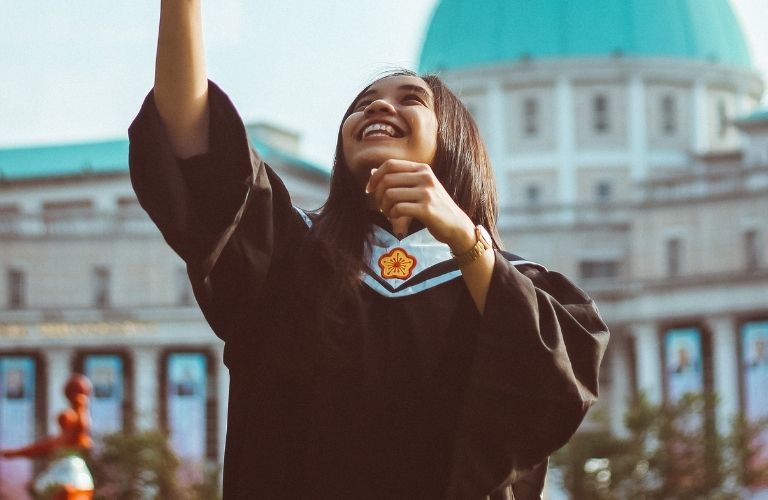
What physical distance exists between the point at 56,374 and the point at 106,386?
1.97m

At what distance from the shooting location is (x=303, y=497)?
342 cm

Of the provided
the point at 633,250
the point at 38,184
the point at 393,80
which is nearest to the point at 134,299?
the point at 38,184

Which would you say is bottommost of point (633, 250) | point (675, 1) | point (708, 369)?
point (708, 369)

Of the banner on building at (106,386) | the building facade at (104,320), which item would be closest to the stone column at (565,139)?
the building facade at (104,320)

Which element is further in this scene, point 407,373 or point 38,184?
point 38,184

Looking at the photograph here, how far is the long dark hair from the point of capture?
3.55 meters

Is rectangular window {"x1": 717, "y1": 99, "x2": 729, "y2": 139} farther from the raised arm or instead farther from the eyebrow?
the raised arm

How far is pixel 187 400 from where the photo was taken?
196 ft

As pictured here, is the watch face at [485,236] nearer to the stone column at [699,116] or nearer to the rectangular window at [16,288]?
the rectangular window at [16,288]

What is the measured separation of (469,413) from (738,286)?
176 feet

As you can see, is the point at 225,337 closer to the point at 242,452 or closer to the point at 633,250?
the point at 242,452

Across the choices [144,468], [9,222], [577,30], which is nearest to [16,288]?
[9,222]

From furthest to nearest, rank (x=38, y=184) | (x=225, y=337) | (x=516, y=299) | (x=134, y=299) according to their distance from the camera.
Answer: (x=38, y=184) < (x=134, y=299) < (x=225, y=337) < (x=516, y=299)

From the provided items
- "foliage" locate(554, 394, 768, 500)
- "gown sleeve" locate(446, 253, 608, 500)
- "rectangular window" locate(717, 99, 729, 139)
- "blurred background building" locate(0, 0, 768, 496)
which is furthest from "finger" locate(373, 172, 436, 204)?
"rectangular window" locate(717, 99, 729, 139)
